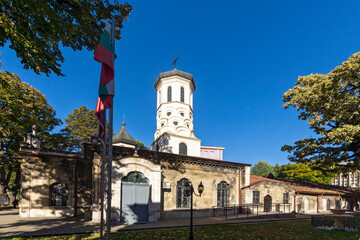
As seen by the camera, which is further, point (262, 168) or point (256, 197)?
point (262, 168)

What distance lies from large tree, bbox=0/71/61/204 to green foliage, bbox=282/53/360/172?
23.7 m

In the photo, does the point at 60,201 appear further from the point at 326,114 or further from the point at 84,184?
the point at 326,114

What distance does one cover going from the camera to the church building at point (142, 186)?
1345 cm

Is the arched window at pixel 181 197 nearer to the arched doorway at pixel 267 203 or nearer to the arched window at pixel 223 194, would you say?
the arched window at pixel 223 194

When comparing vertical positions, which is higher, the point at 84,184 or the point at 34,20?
the point at 34,20

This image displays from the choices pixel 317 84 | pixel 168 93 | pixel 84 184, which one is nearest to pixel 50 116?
pixel 84 184

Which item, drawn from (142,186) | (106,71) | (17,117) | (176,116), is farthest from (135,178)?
(176,116)

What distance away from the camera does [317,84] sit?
1694 centimetres

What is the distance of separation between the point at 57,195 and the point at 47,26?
14.9 metres

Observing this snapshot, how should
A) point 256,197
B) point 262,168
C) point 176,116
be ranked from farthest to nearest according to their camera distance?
point 262,168 → point 176,116 → point 256,197

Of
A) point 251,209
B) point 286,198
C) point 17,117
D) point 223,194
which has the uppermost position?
point 17,117

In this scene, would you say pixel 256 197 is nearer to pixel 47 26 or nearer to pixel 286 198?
pixel 286 198

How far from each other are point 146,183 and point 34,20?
→ 1103 cm

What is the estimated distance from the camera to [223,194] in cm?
1819
